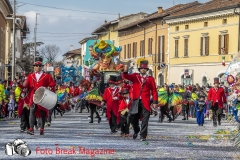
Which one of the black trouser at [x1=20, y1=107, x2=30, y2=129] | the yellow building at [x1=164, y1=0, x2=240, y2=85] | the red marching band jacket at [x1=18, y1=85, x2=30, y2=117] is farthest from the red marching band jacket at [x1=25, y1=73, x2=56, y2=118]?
the yellow building at [x1=164, y1=0, x2=240, y2=85]

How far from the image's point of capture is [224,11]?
5466 centimetres

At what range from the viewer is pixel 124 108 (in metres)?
20.2

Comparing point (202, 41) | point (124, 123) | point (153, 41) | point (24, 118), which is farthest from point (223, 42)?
point (24, 118)

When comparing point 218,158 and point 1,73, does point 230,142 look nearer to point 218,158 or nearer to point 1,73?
point 218,158

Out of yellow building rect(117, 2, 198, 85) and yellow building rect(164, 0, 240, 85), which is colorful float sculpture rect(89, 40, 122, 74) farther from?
yellow building rect(117, 2, 198, 85)

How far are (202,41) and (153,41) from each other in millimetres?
11257

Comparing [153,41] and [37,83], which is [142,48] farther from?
[37,83]

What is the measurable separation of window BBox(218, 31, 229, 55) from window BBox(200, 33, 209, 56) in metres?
2.10

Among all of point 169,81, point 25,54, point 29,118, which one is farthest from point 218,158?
point 25,54

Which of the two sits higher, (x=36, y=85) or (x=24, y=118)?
(x=36, y=85)

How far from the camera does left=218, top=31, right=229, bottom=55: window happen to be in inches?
2131

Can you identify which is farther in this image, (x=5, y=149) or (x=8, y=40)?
(x=8, y=40)

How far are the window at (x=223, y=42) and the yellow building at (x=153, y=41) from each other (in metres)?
10.1

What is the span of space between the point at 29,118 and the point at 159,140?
3.23m
